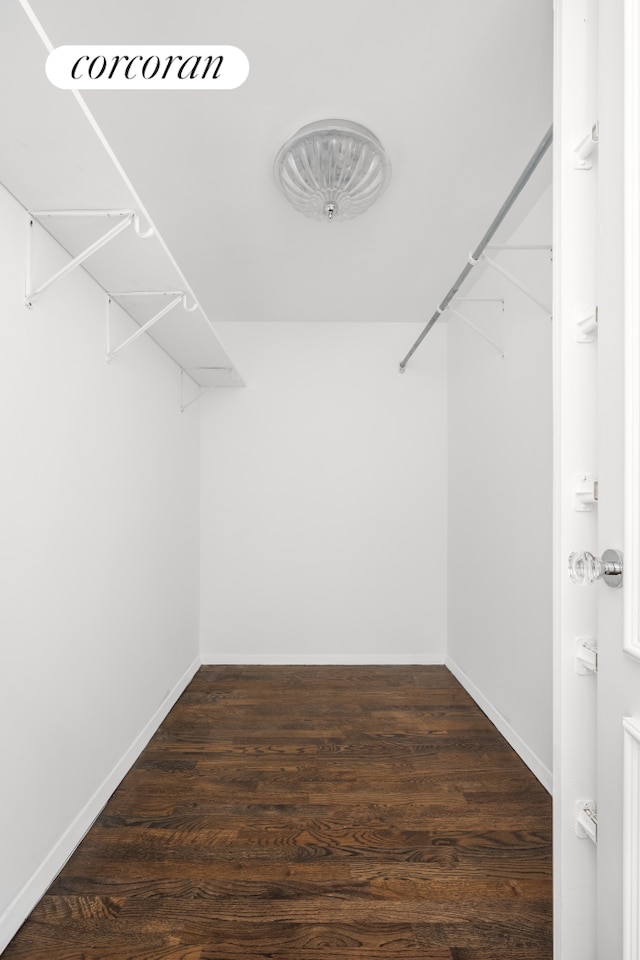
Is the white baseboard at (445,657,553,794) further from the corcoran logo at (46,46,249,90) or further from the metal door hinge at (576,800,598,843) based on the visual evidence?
the corcoran logo at (46,46,249,90)

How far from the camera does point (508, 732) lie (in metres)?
2.95

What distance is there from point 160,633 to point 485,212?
285 cm

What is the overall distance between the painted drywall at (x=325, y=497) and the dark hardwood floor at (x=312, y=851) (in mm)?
1181

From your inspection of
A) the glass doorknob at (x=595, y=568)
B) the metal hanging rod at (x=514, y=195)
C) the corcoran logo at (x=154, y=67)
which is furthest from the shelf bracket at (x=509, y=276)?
the glass doorknob at (x=595, y=568)

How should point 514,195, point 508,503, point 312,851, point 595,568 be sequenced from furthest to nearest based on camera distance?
1. point 508,503
2. point 312,851
3. point 514,195
4. point 595,568

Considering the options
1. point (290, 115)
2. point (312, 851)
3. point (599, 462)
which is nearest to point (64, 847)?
point (312, 851)

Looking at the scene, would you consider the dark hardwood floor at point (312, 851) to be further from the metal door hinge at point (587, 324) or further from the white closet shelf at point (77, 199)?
the white closet shelf at point (77, 199)

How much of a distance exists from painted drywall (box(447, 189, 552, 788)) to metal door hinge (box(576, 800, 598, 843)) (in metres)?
1.26

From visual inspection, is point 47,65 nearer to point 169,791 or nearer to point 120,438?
point 120,438

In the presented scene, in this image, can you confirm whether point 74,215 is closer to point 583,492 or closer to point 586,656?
point 583,492

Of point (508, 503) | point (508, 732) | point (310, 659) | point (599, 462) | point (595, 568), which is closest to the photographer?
point (595, 568)

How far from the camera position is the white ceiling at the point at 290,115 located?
1.56 meters

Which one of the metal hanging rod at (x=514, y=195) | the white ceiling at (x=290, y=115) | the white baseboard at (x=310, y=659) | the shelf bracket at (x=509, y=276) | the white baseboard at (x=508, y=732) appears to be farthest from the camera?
the white baseboard at (x=310, y=659)

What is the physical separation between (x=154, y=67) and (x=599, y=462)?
66.2 inches
